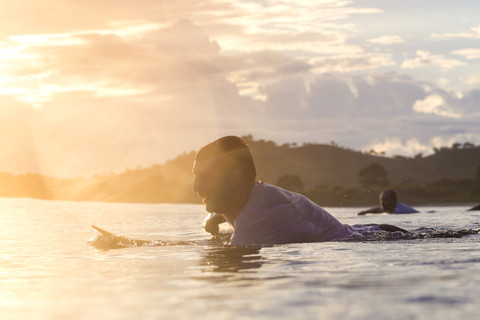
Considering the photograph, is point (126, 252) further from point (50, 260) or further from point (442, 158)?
point (442, 158)

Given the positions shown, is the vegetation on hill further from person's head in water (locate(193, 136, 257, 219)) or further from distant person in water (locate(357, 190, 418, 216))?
person's head in water (locate(193, 136, 257, 219))

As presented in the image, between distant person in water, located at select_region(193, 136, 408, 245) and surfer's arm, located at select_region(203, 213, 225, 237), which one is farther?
surfer's arm, located at select_region(203, 213, 225, 237)

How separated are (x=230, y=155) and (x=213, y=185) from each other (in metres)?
0.39

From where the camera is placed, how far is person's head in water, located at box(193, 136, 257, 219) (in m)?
7.68

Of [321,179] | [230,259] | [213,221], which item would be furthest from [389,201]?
[321,179]

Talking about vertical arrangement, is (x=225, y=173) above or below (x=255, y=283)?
above

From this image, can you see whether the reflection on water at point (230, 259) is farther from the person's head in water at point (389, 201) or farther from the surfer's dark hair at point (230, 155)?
the person's head in water at point (389, 201)

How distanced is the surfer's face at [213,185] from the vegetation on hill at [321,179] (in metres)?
45.4

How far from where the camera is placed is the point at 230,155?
7703 mm

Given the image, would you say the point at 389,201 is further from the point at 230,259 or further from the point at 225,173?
the point at 230,259

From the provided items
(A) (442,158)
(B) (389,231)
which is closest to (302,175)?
(A) (442,158)

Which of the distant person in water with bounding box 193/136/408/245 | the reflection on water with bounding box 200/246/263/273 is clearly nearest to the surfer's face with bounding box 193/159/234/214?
the distant person in water with bounding box 193/136/408/245

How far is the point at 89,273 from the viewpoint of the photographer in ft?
20.5

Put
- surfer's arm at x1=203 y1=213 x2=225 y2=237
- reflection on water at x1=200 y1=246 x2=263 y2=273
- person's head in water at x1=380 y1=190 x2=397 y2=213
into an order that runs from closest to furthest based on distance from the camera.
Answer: reflection on water at x1=200 y1=246 x2=263 y2=273, surfer's arm at x1=203 y1=213 x2=225 y2=237, person's head in water at x1=380 y1=190 x2=397 y2=213
